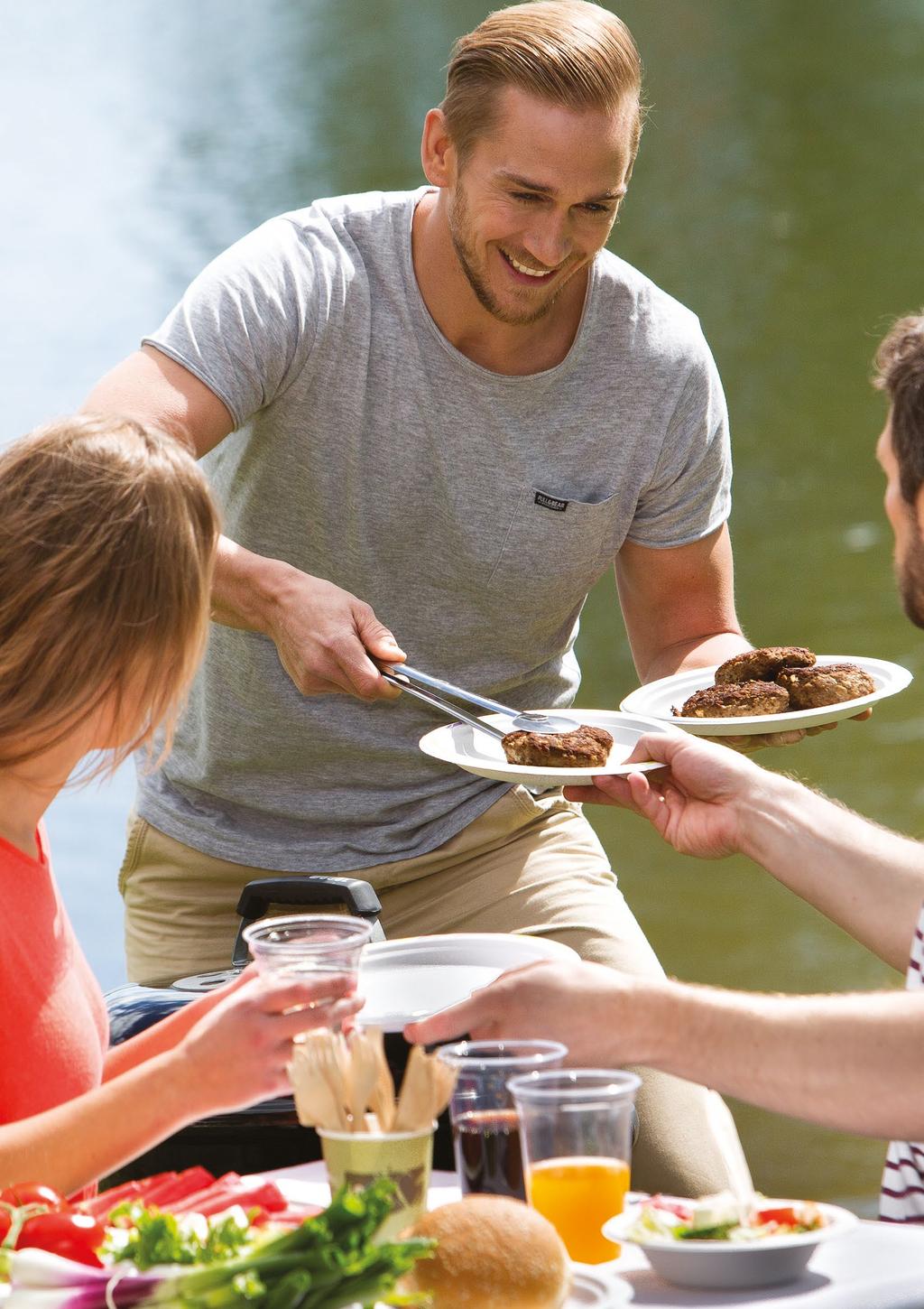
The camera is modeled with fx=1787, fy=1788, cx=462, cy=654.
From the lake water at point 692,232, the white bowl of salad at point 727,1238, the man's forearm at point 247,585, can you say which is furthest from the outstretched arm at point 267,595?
the lake water at point 692,232

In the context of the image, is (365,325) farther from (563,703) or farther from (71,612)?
(71,612)

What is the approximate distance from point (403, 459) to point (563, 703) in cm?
51

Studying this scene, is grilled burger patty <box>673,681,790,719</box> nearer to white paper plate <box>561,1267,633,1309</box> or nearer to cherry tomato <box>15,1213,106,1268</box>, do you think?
white paper plate <box>561,1267,633,1309</box>

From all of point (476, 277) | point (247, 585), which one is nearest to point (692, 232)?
point (476, 277)

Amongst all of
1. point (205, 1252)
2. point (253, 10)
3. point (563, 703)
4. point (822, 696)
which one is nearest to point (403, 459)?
point (563, 703)

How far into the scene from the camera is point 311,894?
220 cm

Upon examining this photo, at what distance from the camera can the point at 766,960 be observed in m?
5.46

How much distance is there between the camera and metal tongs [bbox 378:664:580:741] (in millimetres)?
2367

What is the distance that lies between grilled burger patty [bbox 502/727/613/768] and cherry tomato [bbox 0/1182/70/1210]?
1113 mm

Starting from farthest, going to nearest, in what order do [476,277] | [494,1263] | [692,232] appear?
[692,232]
[476,277]
[494,1263]

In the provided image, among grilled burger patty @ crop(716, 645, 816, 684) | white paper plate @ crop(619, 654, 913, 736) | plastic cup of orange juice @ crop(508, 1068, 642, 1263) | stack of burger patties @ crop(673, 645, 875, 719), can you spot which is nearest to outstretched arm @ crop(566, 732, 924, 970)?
white paper plate @ crop(619, 654, 913, 736)

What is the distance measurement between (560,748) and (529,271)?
0.78 metres

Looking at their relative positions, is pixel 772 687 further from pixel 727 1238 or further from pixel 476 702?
pixel 727 1238

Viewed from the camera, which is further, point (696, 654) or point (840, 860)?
point (696, 654)
